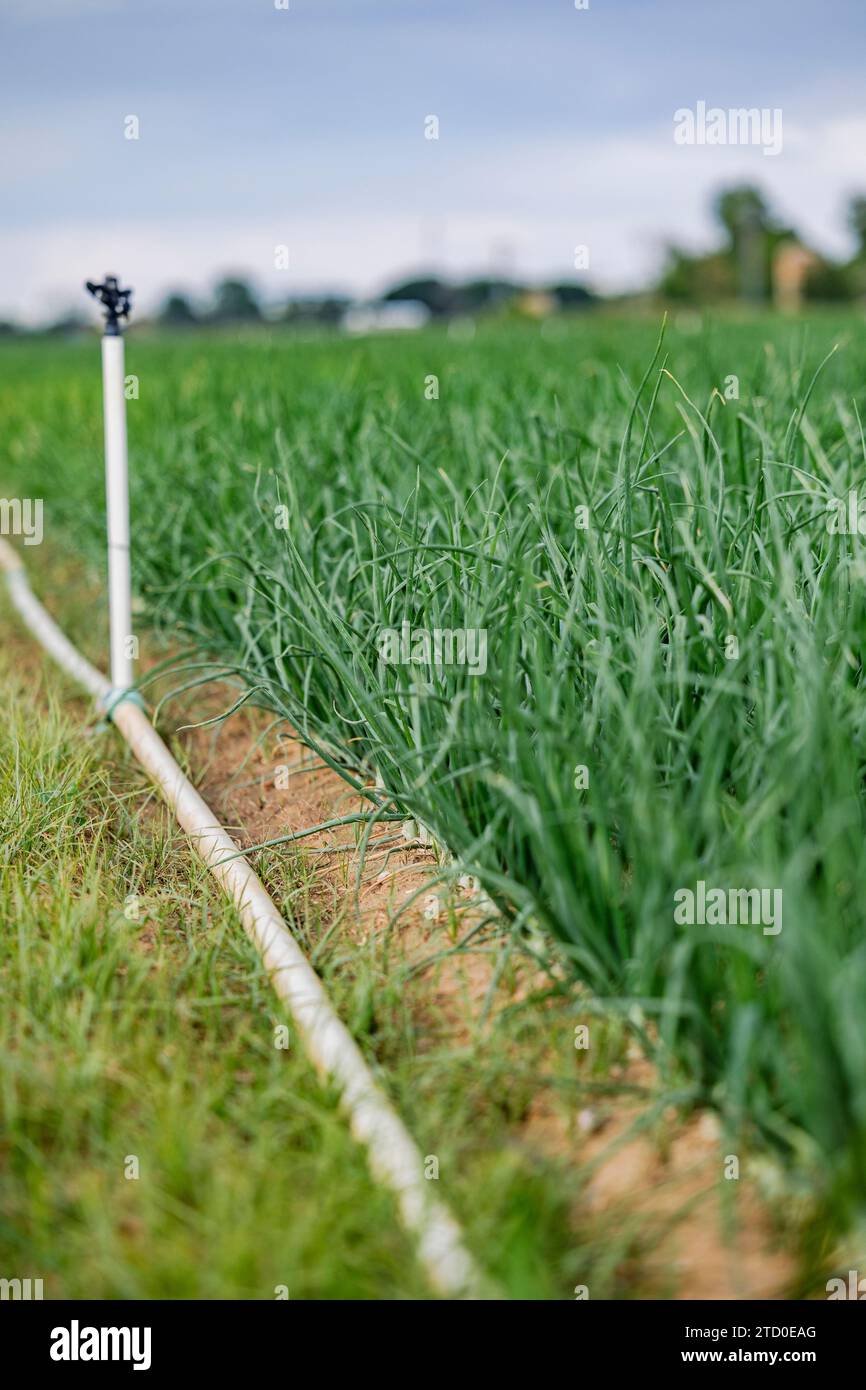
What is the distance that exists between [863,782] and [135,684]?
1.68 meters

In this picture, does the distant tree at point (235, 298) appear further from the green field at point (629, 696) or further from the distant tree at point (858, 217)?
the green field at point (629, 696)

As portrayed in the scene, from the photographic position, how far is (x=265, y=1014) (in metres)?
1.83

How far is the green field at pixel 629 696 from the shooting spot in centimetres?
142

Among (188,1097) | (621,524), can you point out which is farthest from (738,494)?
(188,1097)

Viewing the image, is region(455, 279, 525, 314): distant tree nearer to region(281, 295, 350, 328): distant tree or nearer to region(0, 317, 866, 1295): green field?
region(281, 295, 350, 328): distant tree

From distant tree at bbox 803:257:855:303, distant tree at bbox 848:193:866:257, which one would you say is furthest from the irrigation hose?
distant tree at bbox 848:193:866:257

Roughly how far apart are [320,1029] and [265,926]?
0.33 metres

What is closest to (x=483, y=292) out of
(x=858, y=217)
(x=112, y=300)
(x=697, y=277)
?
(x=697, y=277)

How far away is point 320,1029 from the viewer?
5.54ft

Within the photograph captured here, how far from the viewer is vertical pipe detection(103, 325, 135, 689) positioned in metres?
3.03

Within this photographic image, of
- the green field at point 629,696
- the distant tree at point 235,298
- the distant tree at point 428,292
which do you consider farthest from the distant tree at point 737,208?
the green field at point 629,696

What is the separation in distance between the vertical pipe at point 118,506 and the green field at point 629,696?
22cm

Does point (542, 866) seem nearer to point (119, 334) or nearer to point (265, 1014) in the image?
point (265, 1014)

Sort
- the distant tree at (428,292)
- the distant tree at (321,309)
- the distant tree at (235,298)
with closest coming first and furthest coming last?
the distant tree at (321,309), the distant tree at (428,292), the distant tree at (235,298)
